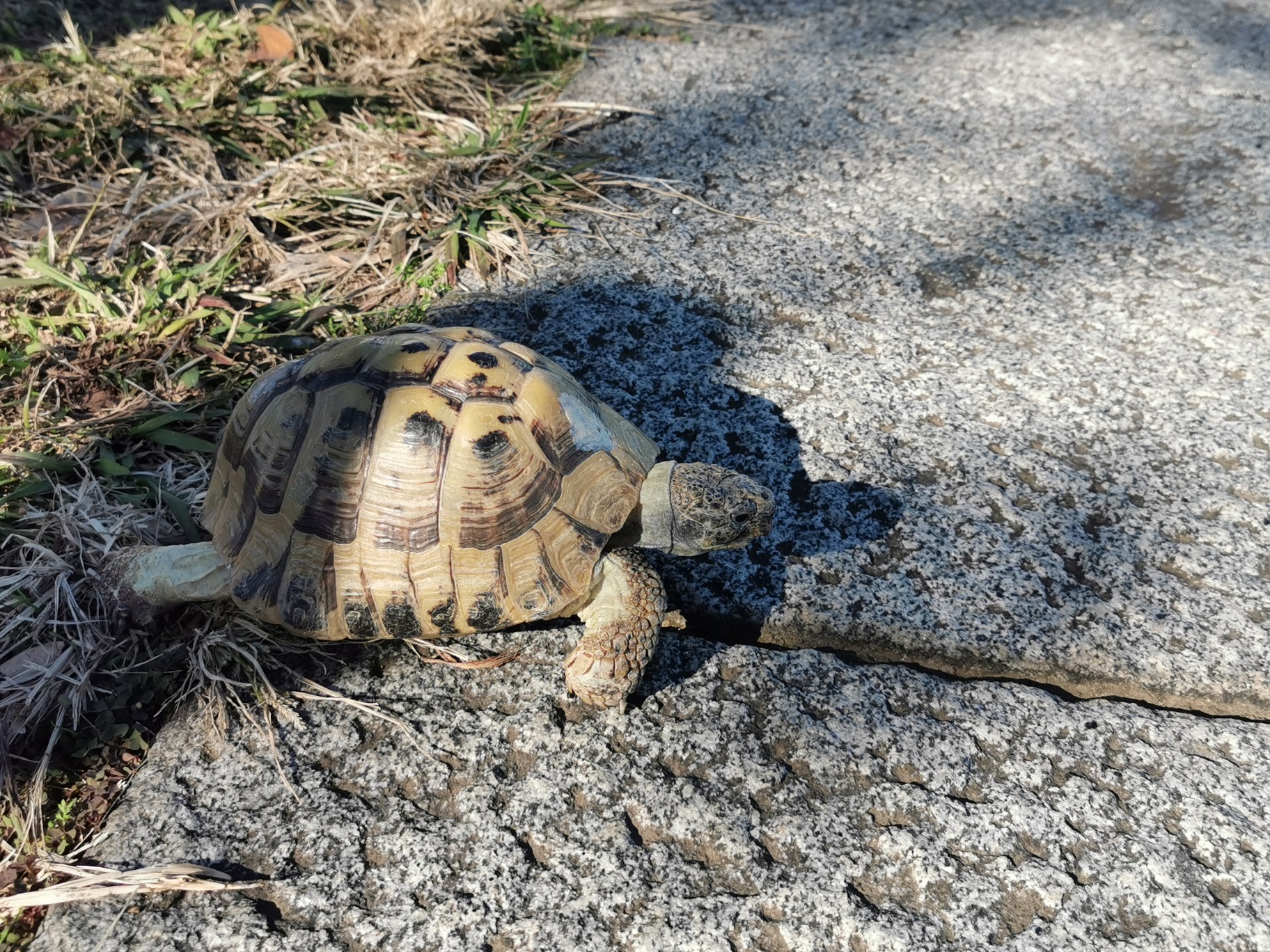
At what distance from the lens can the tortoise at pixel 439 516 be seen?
177cm

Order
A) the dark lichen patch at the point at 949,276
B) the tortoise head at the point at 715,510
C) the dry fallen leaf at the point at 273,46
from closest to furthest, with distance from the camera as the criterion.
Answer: the tortoise head at the point at 715,510 < the dark lichen patch at the point at 949,276 < the dry fallen leaf at the point at 273,46

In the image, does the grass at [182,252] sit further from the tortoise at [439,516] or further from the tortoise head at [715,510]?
the tortoise head at [715,510]

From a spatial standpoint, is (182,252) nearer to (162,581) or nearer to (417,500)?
(162,581)

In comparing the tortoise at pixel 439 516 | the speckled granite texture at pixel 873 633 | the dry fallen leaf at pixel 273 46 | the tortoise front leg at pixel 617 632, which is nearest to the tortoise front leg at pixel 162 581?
the tortoise at pixel 439 516

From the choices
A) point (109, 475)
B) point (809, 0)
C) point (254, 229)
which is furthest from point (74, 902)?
point (809, 0)

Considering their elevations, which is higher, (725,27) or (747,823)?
(725,27)

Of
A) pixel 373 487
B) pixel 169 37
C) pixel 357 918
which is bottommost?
pixel 357 918

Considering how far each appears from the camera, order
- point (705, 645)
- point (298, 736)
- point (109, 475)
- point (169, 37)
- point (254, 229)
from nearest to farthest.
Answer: point (298, 736) < point (705, 645) < point (109, 475) < point (254, 229) < point (169, 37)

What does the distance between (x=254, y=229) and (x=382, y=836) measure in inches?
83.6

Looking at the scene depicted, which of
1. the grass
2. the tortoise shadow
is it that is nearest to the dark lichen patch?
the tortoise shadow

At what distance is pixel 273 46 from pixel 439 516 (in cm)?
270

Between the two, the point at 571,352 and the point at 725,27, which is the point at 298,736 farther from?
the point at 725,27

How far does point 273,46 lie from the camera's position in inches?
139

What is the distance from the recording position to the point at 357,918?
1.47m
